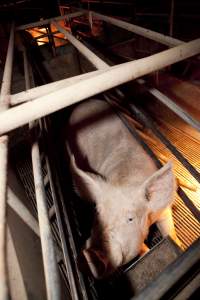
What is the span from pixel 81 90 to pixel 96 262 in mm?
1440

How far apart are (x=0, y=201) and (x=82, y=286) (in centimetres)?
100

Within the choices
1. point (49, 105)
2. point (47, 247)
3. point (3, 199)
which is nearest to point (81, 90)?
point (49, 105)

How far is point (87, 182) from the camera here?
7.14 ft

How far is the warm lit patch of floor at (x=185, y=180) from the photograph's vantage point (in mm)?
2670

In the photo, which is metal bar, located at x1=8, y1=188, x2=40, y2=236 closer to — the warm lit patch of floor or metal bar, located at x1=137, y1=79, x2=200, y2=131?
metal bar, located at x1=137, y1=79, x2=200, y2=131

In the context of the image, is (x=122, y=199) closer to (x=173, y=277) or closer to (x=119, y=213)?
(x=119, y=213)

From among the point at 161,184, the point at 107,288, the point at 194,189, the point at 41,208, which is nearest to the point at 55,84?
the point at 41,208

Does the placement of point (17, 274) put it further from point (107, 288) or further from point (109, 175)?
point (109, 175)

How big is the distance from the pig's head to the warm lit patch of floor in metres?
0.70

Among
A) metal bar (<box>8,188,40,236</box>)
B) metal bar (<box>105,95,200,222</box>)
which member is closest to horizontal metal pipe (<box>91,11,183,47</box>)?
metal bar (<box>105,95,200,222</box>)

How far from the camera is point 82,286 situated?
5.19ft

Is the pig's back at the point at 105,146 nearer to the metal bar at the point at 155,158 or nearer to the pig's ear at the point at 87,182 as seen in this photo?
the metal bar at the point at 155,158

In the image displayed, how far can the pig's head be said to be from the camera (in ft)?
6.18

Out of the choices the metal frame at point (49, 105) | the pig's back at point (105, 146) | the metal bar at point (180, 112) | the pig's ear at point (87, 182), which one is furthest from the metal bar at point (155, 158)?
the metal frame at point (49, 105)
